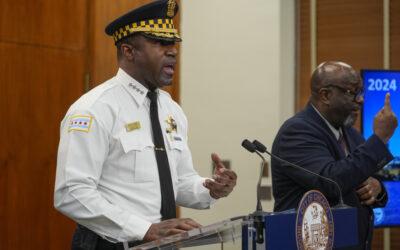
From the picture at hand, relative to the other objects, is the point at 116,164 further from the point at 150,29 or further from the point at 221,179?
the point at 150,29

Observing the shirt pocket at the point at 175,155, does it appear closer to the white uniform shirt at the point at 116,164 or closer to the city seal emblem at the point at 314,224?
the white uniform shirt at the point at 116,164

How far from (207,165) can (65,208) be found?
2.92 metres

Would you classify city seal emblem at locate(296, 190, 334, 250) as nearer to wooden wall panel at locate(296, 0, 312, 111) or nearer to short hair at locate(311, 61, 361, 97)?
short hair at locate(311, 61, 361, 97)

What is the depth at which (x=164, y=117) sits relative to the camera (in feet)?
7.88

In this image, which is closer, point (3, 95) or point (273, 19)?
point (3, 95)

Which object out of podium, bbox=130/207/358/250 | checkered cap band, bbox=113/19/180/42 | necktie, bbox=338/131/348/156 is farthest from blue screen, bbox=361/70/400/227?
podium, bbox=130/207/358/250

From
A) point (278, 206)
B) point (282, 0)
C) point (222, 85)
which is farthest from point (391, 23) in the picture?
point (278, 206)

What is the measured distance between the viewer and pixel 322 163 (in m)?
2.69

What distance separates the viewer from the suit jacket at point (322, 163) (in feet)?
8.63

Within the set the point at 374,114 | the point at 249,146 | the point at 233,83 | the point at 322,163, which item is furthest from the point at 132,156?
the point at 233,83

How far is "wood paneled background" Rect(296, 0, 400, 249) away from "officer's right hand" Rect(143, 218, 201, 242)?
326 cm

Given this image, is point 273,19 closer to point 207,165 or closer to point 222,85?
point 222,85

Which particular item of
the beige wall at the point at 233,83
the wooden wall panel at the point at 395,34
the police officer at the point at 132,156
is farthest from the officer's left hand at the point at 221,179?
the wooden wall panel at the point at 395,34

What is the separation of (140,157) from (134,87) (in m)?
0.26
